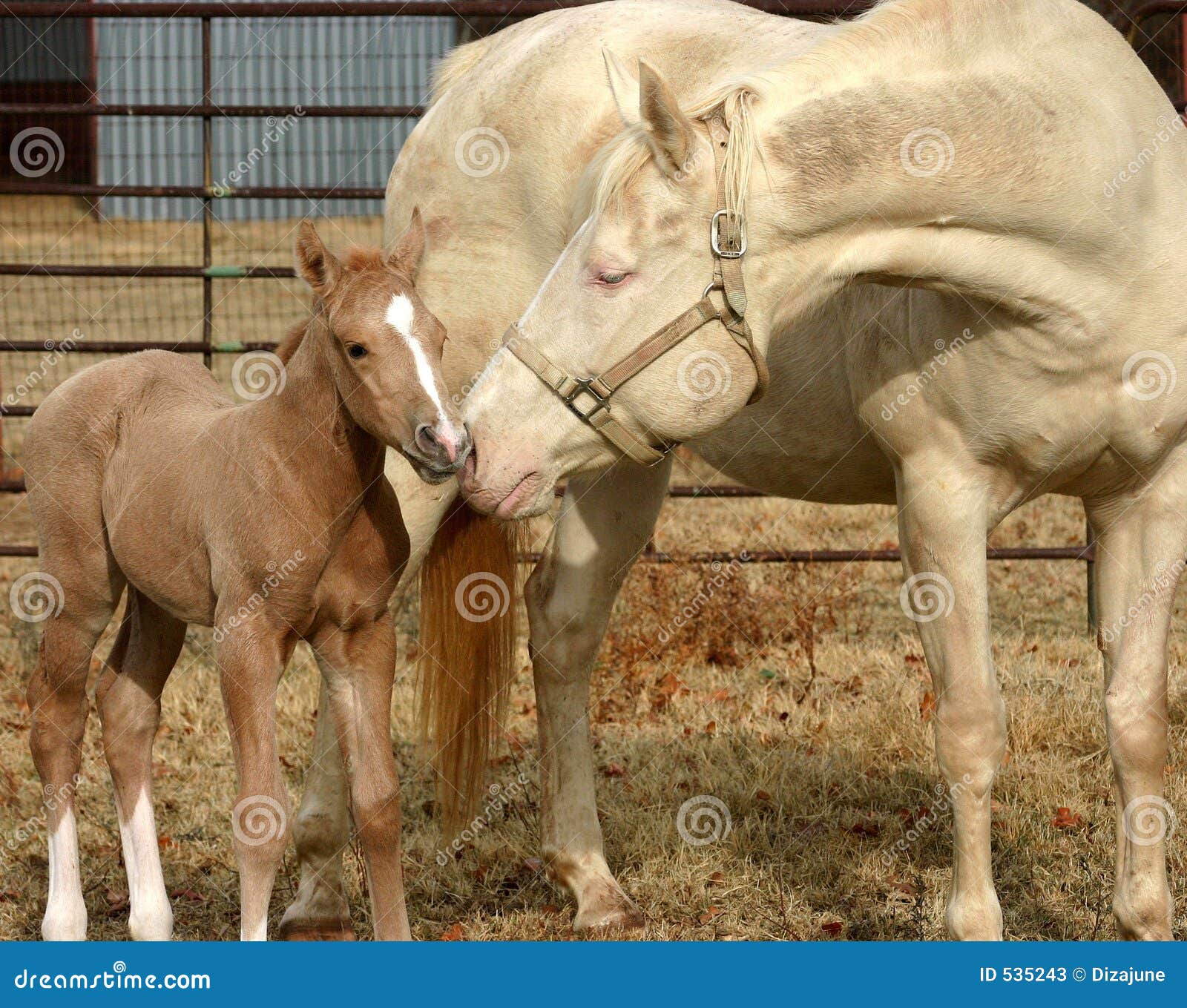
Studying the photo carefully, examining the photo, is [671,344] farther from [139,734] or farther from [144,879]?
[144,879]

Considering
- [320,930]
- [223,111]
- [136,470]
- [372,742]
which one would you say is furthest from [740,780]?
[223,111]

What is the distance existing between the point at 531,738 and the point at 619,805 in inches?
29.0

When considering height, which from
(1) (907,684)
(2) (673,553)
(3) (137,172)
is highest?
(3) (137,172)

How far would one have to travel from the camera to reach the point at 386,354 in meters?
2.70

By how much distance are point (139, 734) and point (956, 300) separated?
211 centimetres

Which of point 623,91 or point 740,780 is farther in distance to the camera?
point 740,780

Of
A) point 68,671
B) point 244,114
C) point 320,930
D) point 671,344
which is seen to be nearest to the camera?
point 671,344

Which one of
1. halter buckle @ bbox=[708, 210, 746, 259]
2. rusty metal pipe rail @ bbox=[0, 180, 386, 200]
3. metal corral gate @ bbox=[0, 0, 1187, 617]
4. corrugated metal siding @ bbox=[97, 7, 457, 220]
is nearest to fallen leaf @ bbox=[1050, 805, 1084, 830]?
metal corral gate @ bbox=[0, 0, 1187, 617]

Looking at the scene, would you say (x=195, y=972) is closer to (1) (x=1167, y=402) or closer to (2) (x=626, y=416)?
(2) (x=626, y=416)

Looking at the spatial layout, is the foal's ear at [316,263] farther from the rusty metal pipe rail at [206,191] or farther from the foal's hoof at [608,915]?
the rusty metal pipe rail at [206,191]

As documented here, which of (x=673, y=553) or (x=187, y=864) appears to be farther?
(x=673, y=553)

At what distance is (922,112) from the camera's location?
2691 mm

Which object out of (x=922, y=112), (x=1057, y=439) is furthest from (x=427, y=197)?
(x=1057, y=439)

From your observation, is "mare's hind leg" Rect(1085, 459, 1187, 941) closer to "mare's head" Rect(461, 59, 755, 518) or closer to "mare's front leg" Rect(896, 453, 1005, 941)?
Result: "mare's front leg" Rect(896, 453, 1005, 941)
